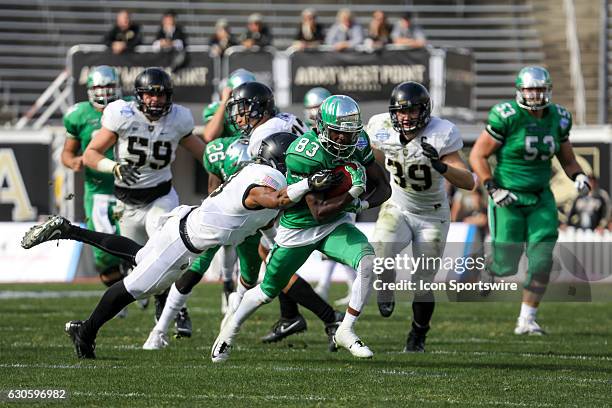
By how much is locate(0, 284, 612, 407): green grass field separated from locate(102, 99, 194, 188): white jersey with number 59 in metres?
1.17

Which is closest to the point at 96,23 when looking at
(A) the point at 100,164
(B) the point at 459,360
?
(A) the point at 100,164

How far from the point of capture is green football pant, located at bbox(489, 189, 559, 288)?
8953mm

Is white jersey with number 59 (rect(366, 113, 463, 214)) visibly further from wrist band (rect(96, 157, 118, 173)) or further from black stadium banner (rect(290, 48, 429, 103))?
Result: black stadium banner (rect(290, 48, 429, 103))

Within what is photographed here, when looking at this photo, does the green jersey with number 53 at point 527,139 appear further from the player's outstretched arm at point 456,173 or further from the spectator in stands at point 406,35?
the spectator in stands at point 406,35

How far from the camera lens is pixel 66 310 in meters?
10.4

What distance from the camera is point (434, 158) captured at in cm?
708

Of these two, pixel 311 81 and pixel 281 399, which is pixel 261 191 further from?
pixel 311 81

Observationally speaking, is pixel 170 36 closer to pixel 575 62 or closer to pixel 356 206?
pixel 575 62

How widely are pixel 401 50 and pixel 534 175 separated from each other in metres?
7.33

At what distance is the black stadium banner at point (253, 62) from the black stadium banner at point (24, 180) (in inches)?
103

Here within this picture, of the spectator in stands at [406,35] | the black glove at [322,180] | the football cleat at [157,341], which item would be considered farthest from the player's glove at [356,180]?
the spectator in stands at [406,35]

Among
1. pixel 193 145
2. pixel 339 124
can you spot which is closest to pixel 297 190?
pixel 339 124

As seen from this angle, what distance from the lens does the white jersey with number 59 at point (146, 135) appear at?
8.28m

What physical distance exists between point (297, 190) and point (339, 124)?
54cm
